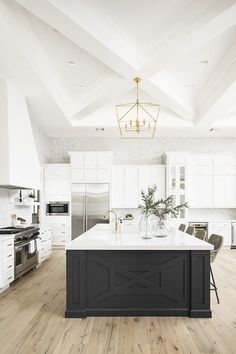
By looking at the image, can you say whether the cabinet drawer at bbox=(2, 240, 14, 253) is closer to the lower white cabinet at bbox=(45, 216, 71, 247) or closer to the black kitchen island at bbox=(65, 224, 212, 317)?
the black kitchen island at bbox=(65, 224, 212, 317)

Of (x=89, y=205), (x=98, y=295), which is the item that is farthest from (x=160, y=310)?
(x=89, y=205)

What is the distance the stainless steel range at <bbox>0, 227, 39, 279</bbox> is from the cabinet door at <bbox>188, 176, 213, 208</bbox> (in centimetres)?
456

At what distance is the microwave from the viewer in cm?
992

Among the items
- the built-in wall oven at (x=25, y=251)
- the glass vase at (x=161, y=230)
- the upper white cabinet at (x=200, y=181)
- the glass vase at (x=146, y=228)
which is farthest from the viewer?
the upper white cabinet at (x=200, y=181)

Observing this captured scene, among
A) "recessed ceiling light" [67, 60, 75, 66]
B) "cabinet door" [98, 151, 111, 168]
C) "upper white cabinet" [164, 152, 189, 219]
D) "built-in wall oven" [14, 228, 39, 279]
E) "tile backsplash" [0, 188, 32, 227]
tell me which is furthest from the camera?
"upper white cabinet" [164, 152, 189, 219]

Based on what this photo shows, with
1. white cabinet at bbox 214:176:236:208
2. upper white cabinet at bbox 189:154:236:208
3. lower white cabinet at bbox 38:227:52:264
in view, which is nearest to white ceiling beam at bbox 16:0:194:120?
lower white cabinet at bbox 38:227:52:264

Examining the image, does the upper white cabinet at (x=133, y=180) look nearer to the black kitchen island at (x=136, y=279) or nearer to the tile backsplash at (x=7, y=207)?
the tile backsplash at (x=7, y=207)

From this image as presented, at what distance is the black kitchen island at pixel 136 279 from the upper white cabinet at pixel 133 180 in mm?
5951

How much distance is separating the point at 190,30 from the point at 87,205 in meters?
5.97

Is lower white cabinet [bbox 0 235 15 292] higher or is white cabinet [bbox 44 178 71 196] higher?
white cabinet [bbox 44 178 71 196]

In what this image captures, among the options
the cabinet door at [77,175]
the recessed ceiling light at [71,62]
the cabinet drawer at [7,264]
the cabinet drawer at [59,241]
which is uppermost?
the recessed ceiling light at [71,62]

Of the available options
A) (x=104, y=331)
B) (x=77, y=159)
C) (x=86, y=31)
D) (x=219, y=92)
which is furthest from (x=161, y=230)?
(x=77, y=159)

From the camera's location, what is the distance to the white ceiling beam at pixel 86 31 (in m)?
4.21

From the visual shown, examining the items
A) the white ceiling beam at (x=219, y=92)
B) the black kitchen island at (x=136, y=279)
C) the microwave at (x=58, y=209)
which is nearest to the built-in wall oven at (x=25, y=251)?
the black kitchen island at (x=136, y=279)
